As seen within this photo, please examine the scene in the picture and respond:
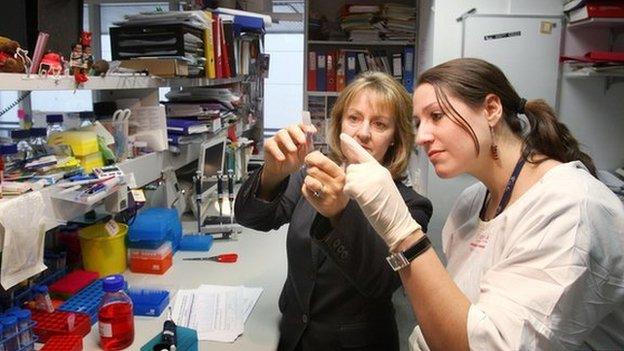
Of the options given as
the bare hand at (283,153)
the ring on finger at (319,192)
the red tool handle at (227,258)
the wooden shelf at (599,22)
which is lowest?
the red tool handle at (227,258)

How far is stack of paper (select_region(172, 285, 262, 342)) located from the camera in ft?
4.71

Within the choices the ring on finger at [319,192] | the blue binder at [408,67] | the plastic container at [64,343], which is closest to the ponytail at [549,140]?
the ring on finger at [319,192]

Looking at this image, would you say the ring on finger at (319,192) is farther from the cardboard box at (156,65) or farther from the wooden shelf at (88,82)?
the cardboard box at (156,65)

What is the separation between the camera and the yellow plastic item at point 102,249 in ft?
5.74

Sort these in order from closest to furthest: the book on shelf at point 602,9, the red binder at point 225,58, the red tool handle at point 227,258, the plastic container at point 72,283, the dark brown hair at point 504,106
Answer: the dark brown hair at point 504,106 → the plastic container at point 72,283 → the red tool handle at point 227,258 → the book on shelf at point 602,9 → the red binder at point 225,58

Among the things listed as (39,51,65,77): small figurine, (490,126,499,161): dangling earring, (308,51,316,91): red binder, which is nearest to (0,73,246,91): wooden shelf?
(39,51,65,77): small figurine

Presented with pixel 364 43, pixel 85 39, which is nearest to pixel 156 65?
pixel 85 39

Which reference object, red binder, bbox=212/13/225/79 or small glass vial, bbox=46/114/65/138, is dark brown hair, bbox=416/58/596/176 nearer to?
small glass vial, bbox=46/114/65/138

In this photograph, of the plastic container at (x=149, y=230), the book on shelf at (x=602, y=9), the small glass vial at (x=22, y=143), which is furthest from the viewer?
the book on shelf at (x=602, y=9)

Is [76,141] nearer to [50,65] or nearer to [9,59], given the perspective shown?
[50,65]

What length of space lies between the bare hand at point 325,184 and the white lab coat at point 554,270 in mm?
373

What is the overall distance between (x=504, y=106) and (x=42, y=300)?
4.50 feet

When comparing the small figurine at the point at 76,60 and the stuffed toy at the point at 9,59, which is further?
A: the small figurine at the point at 76,60

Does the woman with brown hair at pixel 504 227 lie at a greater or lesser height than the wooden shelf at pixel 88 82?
lesser
